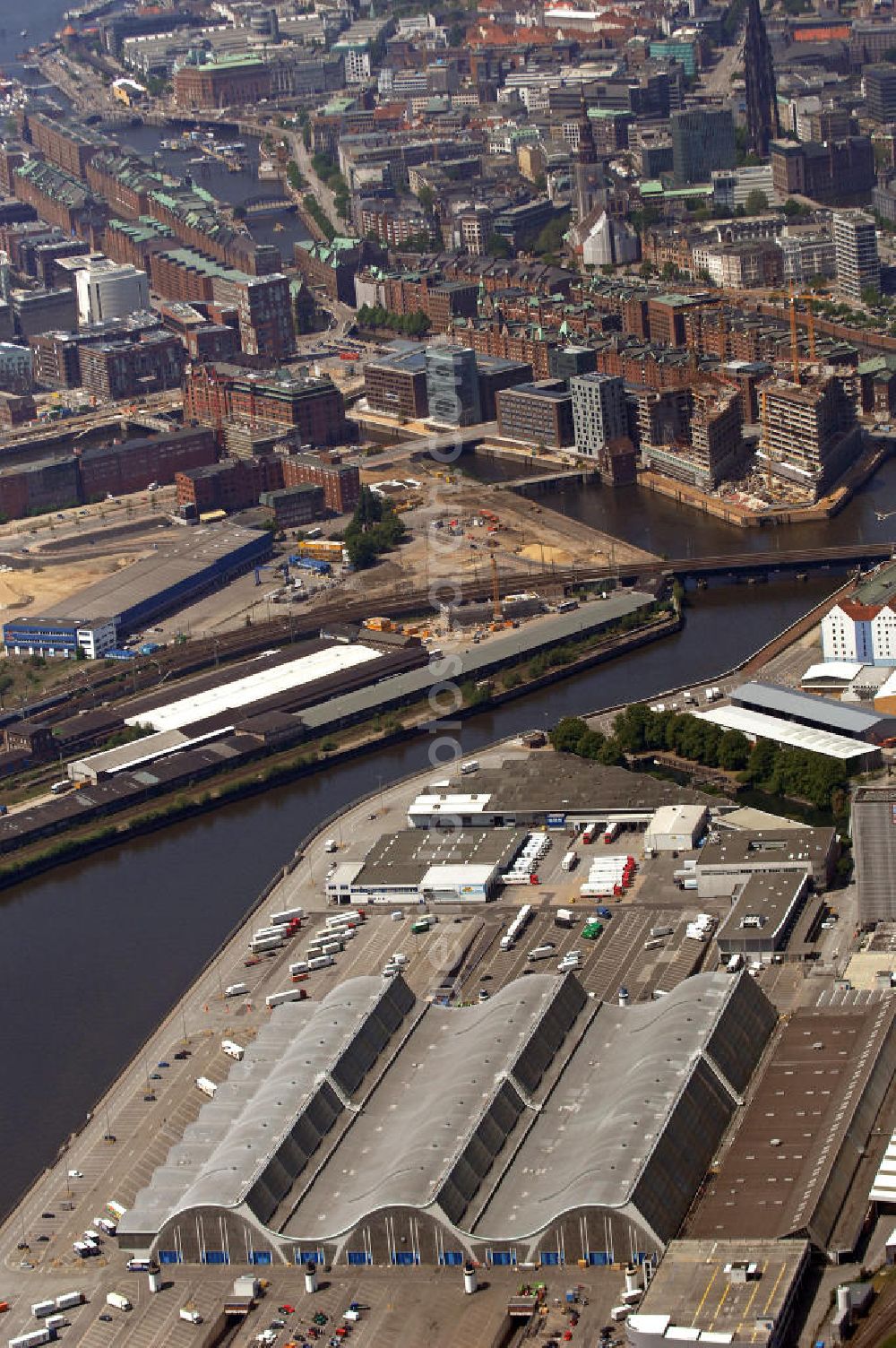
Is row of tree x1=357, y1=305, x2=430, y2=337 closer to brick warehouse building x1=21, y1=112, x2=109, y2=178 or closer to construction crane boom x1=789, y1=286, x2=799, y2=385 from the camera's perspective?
construction crane boom x1=789, y1=286, x2=799, y2=385

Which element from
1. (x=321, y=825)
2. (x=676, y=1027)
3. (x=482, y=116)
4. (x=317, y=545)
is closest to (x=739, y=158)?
(x=482, y=116)

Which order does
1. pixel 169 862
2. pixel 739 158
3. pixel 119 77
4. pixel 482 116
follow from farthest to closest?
pixel 119 77 < pixel 482 116 < pixel 739 158 < pixel 169 862

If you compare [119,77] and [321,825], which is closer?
[321,825]

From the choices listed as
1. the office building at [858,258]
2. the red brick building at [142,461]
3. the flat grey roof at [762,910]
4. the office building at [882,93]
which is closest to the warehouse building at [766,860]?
the flat grey roof at [762,910]

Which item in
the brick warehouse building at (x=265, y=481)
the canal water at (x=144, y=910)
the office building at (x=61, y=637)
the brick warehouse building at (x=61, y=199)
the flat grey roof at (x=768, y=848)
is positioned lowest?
the canal water at (x=144, y=910)

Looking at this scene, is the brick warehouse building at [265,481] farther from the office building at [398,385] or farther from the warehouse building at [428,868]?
the warehouse building at [428,868]

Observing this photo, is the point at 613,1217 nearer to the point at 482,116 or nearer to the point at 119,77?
the point at 482,116
